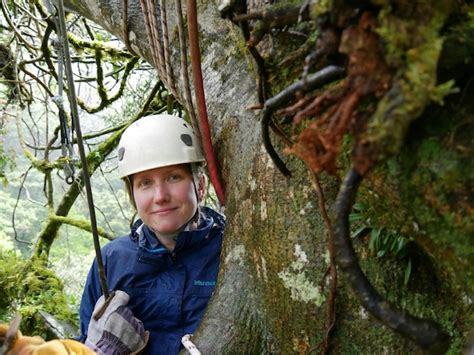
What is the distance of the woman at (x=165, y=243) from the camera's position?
6.63ft

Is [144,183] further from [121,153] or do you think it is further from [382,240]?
[382,240]

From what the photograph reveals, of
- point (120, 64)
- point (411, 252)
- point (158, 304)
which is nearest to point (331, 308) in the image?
point (411, 252)

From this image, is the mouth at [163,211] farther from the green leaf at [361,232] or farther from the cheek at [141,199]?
the green leaf at [361,232]

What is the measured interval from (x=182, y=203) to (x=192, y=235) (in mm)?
142

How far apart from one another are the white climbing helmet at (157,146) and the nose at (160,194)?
93 mm

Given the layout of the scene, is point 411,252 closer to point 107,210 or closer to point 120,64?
point 120,64

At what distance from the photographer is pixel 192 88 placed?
189 cm

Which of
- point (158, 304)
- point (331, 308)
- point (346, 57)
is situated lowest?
point (158, 304)

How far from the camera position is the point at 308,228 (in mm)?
1315

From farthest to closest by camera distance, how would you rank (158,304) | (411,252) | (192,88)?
(158,304), (192,88), (411,252)

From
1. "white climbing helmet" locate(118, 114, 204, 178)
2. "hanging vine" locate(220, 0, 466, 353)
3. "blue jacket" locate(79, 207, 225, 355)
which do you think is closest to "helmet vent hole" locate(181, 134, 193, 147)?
"white climbing helmet" locate(118, 114, 204, 178)

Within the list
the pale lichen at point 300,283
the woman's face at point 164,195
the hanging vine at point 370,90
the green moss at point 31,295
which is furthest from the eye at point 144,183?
the green moss at point 31,295

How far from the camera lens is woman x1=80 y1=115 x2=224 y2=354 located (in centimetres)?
202

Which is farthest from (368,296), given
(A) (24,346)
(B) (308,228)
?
(A) (24,346)
